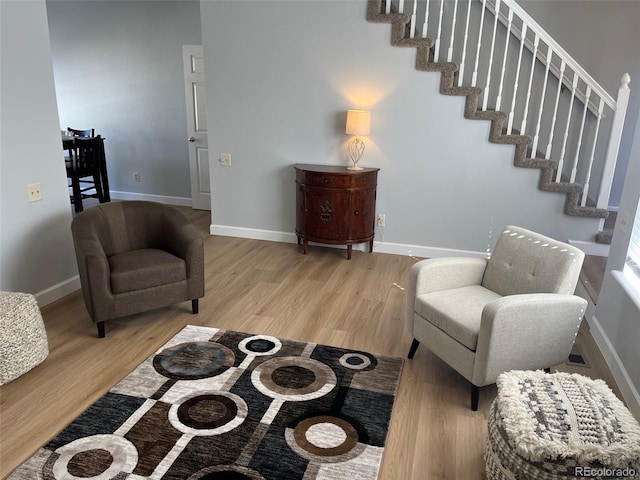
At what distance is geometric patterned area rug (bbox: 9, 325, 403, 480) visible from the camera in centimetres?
200

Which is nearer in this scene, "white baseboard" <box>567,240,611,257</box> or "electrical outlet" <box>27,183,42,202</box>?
"electrical outlet" <box>27,183,42,202</box>

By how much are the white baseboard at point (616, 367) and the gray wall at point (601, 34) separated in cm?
265

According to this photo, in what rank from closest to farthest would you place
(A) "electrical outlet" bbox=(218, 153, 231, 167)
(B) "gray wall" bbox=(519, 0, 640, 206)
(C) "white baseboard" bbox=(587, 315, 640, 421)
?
(C) "white baseboard" bbox=(587, 315, 640, 421) → (B) "gray wall" bbox=(519, 0, 640, 206) → (A) "electrical outlet" bbox=(218, 153, 231, 167)

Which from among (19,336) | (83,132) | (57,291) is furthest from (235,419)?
(83,132)

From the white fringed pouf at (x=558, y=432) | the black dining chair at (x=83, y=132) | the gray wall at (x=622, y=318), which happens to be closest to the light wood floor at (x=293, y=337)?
the gray wall at (x=622, y=318)

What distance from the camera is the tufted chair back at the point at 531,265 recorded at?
2.42m

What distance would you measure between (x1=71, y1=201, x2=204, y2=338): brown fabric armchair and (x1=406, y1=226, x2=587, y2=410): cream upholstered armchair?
4.94 ft

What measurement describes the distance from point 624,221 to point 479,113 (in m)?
1.70

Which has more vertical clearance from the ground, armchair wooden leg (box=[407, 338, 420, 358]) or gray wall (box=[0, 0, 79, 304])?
gray wall (box=[0, 0, 79, 304])

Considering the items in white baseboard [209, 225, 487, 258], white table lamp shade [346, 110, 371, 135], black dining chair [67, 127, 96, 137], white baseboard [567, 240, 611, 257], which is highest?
white table lamp shade [346, 110, 371, 135]

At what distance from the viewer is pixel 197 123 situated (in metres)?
6.07

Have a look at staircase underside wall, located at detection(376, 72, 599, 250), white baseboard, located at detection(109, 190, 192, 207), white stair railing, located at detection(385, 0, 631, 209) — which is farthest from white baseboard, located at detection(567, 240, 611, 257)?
white baseboard, located at detection(109, 190, 192, 207)

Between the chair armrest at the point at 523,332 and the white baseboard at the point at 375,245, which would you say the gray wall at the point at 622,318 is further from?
the white baseboard at the point at 375,245

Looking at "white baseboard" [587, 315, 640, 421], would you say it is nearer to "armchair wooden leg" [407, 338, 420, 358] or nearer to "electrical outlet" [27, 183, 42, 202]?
"armchair wooden leg" [407, 338, 420, 358]
